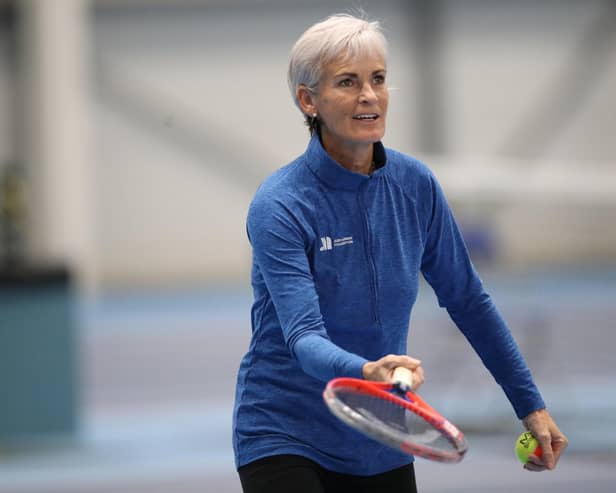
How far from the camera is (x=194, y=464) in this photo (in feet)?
23.5

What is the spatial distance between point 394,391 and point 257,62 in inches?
681

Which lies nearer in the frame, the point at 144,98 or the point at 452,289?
the point at 452,289

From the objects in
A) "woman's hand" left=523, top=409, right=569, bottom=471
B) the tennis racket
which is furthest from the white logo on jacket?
"woman's hand" left=523, top=409, right=569, bottom=471

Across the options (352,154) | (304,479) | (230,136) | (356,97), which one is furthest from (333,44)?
(230,136)

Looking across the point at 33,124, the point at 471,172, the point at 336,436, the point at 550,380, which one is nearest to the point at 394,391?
the point at 336,436

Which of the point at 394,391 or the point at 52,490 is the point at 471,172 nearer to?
the point at 52,490

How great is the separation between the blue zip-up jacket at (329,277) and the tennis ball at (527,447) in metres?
0.30

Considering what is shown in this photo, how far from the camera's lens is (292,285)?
97.2 inches

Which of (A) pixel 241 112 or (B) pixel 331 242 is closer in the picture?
(B) pixel 331 242

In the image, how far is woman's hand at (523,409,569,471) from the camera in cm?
276

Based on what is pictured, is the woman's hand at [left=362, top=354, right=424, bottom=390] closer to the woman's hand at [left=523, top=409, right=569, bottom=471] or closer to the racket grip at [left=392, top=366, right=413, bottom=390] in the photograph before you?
the racket grip at [left=392, top=366, right=413, bottom=390]

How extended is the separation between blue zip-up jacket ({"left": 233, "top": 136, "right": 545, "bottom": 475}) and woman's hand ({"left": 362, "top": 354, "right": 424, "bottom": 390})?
9.3 inches

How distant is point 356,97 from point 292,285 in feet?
1.39

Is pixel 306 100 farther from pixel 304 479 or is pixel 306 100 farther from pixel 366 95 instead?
pixel 304 479
